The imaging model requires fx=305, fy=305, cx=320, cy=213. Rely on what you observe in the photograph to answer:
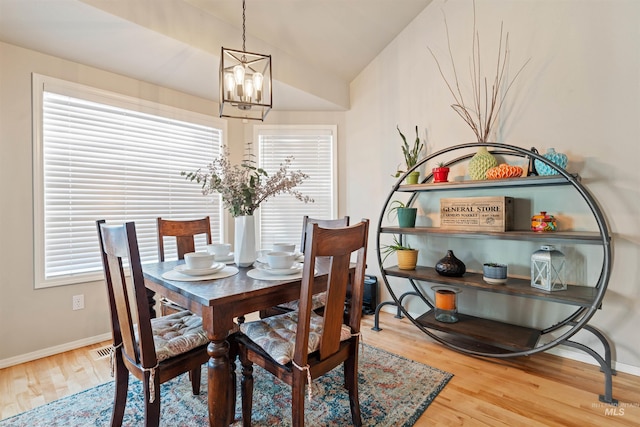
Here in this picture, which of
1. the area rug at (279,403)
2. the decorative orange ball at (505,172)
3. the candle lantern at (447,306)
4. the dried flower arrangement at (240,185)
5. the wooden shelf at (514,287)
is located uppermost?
the decorative orange ball at (505,172)

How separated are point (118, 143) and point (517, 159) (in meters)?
3.37

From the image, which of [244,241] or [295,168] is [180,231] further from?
[295,168]

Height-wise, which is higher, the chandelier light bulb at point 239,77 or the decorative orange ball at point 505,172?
the chandelier light bulb at point 239,77

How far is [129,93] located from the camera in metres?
2.75

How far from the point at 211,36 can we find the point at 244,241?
5.54 feet

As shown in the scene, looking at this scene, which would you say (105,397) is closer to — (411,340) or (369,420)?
(369,420)

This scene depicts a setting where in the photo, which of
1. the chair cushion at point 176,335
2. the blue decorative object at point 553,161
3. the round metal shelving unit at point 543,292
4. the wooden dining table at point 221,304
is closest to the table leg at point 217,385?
the wooden dining table at point 221,304

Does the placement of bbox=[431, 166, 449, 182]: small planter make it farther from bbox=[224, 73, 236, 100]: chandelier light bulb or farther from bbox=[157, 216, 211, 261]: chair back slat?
bbox=[157, 216, 211, 261]: chair back slat

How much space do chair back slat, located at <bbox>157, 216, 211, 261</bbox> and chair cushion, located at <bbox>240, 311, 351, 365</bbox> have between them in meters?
0.99

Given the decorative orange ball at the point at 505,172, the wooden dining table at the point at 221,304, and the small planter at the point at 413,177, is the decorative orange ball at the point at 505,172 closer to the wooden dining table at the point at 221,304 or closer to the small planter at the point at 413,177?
the small planter at the point at 413,177

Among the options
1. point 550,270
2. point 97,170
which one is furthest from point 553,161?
point 97,170

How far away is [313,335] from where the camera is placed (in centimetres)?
146

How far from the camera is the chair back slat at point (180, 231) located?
7.25ft

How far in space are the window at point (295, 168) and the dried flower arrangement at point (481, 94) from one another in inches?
55.5
